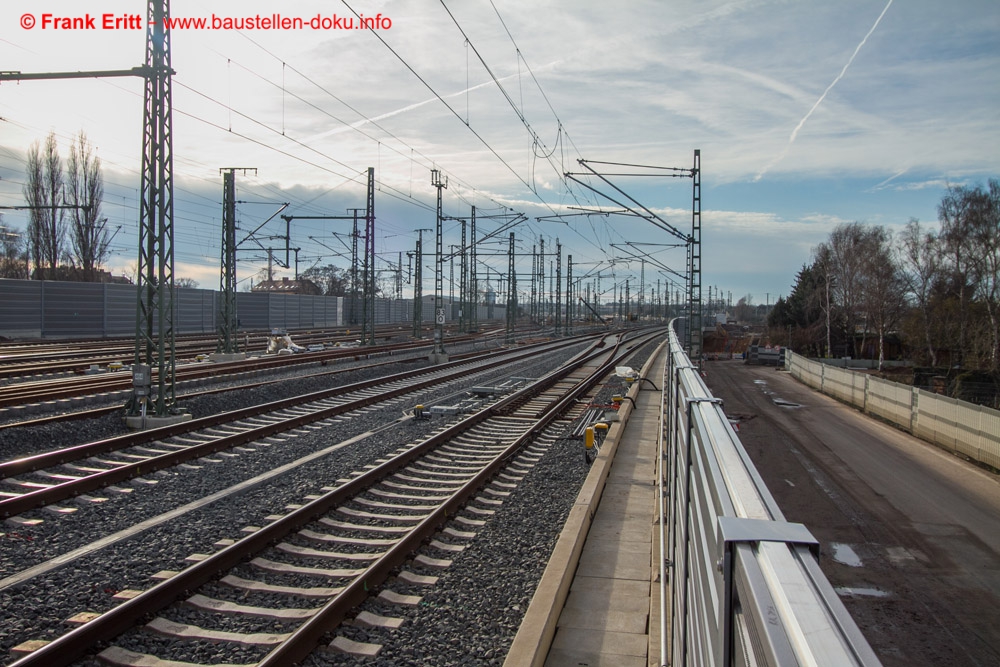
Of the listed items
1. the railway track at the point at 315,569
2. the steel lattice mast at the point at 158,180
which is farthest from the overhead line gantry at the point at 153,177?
the railway track at the point at 315,569

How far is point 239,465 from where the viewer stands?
9312mm

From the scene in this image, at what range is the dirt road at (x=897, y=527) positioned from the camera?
771 cm

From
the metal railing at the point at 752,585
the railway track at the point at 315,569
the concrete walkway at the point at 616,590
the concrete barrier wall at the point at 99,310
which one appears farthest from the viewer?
the concrete barrier wall at the point at 99,310

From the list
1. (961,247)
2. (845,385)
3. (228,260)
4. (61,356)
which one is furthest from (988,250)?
(61,356)

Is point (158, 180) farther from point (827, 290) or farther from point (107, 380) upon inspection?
point (827, 290)

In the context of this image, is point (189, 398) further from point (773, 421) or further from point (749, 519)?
point (773, 421)

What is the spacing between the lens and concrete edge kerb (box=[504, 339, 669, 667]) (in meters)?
4.29

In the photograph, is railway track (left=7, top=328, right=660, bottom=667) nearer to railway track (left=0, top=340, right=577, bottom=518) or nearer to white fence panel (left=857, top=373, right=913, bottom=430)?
railway track (left=0, top=340, right=577, bottom=518)

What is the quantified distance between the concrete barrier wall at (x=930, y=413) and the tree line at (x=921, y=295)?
7.24 metres

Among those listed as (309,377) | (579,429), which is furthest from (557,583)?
(309,377)

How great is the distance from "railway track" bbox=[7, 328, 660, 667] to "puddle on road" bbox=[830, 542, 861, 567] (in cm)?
484

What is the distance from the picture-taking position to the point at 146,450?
32.7ft

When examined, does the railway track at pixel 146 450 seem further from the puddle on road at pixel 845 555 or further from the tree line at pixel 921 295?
the tree line at pixel 921 295

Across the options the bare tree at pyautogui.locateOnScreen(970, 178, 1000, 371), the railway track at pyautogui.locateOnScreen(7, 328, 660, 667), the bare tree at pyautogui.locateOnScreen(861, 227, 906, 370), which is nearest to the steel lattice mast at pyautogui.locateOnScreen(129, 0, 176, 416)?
the railway track at pyautogui.locateOnScreen(7, 328, 660, 667)
